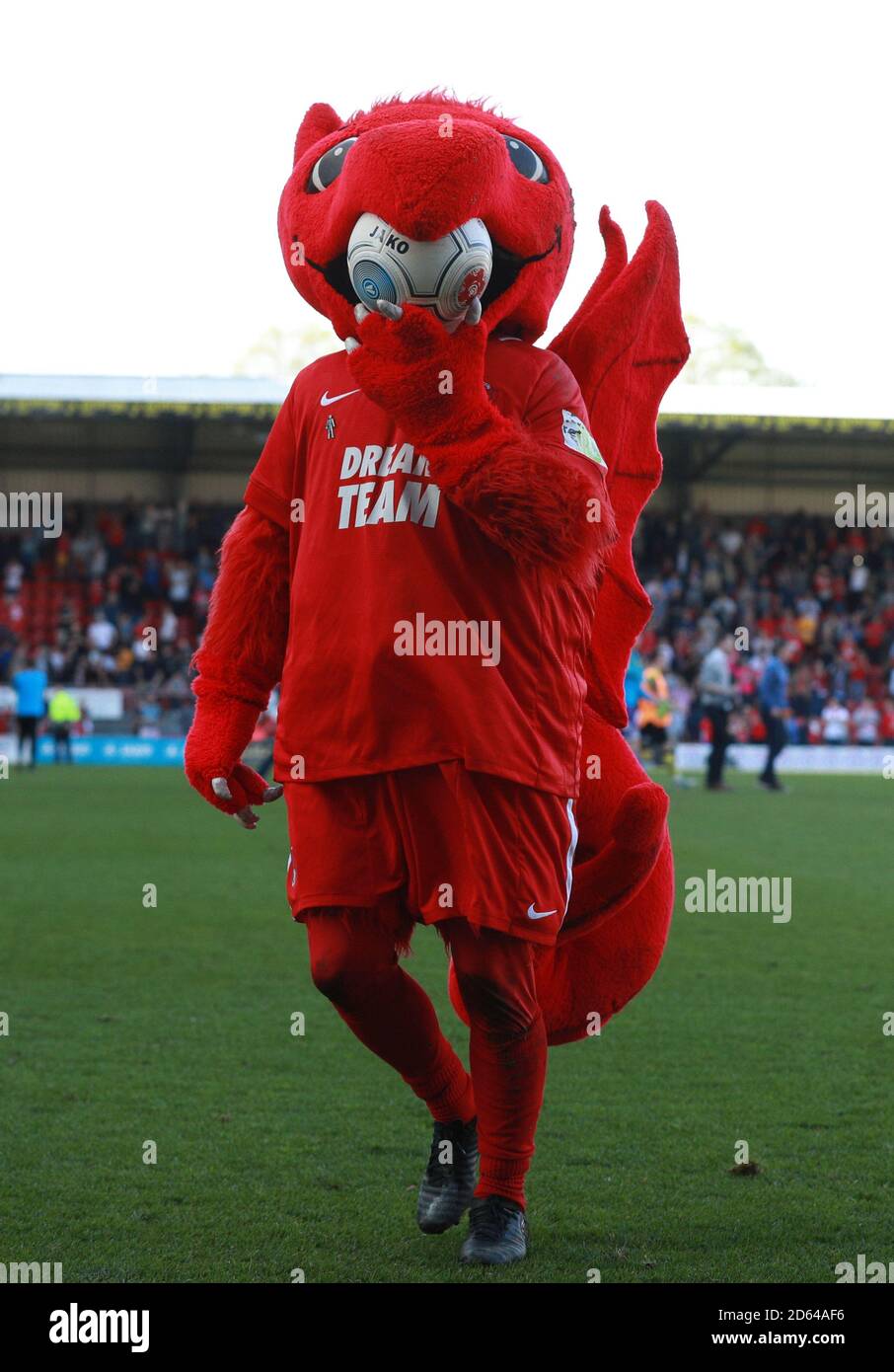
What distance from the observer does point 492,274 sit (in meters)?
3.43

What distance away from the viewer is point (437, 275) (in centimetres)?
317

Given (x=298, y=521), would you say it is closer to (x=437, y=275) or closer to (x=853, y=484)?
(x=437, y=275)

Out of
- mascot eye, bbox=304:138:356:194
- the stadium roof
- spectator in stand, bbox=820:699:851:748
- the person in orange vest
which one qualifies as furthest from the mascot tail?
spectator in stand, bbox=820:699:851:748

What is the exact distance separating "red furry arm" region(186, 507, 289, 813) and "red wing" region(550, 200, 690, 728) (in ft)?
2.33

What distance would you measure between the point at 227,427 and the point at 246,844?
63.1 ft

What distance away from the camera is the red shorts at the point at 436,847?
10.4 feet

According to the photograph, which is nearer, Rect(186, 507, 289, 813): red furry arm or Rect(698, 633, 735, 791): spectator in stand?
Rect(186, 507, 289, 813): red furry arm

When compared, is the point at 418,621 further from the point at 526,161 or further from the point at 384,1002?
the point at 526,161

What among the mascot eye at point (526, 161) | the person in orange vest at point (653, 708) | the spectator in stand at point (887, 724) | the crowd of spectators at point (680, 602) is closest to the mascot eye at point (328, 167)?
the mascot eye at point (526, 161)

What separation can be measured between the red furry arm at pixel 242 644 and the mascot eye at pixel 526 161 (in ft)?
2.95

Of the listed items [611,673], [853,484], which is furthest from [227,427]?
[611,673]

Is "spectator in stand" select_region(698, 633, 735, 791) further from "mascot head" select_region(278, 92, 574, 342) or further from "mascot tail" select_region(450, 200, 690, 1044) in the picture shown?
"mascot head" select_region(278, 92, 574, 342)


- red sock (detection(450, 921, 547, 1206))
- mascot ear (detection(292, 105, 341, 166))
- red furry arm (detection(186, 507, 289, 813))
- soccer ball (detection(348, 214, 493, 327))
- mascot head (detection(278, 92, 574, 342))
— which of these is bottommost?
red sock (detection(450, 921, 547, 1206))

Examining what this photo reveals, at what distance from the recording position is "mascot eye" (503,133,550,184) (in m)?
3.46
